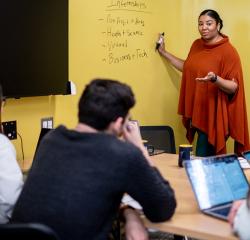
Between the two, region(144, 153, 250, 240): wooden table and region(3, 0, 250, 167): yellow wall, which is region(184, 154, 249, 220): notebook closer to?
region(144, 153, 250, 240): wooden table

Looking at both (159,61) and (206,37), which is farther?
(159,61)

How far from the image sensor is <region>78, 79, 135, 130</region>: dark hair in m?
1.66

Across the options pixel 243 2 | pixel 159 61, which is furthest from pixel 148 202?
pixel 243 2

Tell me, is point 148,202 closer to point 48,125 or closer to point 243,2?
point 48,125

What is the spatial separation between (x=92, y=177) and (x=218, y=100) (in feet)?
7.82

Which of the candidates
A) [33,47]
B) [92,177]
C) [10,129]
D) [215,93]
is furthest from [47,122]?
[92,177]

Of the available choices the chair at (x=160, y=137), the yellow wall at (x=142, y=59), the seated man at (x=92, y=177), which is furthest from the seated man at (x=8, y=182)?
the chair at (x=160, y=137)

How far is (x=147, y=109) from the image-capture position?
4176mm

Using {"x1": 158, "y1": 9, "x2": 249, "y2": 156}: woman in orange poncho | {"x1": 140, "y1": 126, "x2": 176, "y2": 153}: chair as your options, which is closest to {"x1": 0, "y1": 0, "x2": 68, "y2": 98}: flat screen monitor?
{"x1": 140, "y1": 126, "x2": 176, "y2": 153}: chair

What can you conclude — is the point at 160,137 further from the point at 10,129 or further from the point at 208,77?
the point at 10,129

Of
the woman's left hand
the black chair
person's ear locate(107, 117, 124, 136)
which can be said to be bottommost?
the black chair

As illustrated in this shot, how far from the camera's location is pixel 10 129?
2.98 meters

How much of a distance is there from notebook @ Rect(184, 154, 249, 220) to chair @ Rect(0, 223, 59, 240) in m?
0.63

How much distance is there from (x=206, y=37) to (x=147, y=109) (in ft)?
2.68
